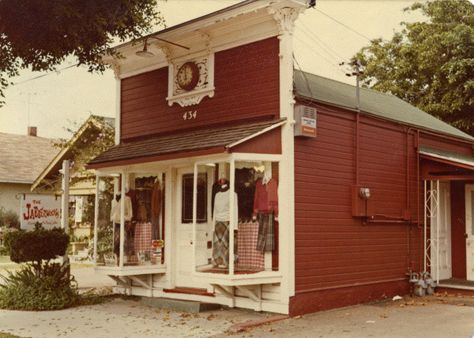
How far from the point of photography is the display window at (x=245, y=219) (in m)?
10.9

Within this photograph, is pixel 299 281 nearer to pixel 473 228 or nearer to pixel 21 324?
pixel 21 324

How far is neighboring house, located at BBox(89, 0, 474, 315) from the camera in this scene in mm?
11008

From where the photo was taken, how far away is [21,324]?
→ 418 inches

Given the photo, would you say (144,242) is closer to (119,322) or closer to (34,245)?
(34,245)

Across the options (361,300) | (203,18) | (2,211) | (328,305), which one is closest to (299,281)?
(328,305)

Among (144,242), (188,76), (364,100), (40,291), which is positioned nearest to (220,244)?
(144,242)

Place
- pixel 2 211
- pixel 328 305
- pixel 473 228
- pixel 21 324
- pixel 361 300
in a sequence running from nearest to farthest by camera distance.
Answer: pixel 21 324 < pixel 328 305 < pixel 361 300 < pixel 473 228 < pixel 2 211

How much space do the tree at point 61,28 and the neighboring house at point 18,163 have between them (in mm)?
18640

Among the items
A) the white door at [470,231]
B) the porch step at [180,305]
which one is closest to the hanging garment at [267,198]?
the porch step at [180,305]

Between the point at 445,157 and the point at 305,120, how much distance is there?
424 cm

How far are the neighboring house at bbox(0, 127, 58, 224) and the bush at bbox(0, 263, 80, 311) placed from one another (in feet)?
57.9

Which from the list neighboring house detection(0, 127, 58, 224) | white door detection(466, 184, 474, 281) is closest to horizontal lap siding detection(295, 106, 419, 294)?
white door detection(466, 184, 474, 281)

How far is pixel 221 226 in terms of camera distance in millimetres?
11242

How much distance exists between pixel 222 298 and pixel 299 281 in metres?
1.64
